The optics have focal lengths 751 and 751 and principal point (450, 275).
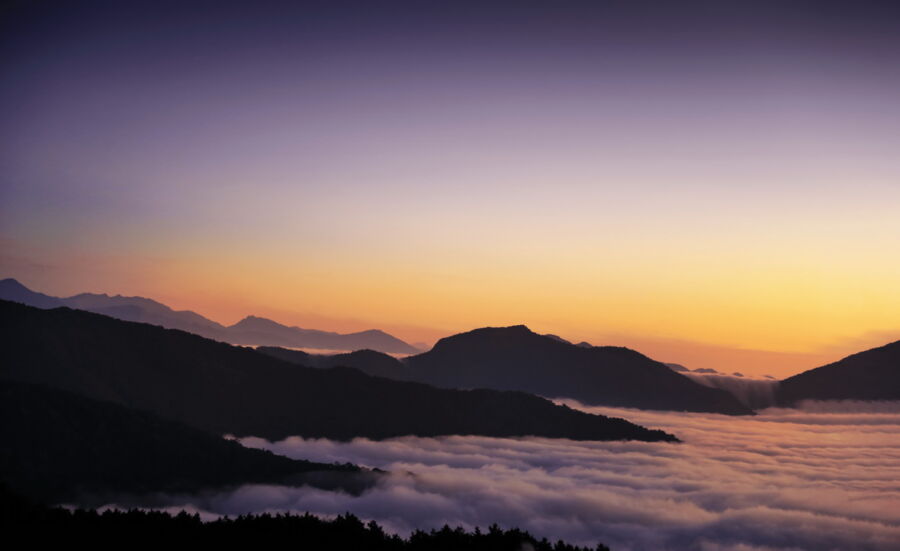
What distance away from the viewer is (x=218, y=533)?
109125 millimetres

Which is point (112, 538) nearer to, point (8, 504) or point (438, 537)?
point (8, 504)

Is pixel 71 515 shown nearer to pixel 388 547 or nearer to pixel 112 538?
pixel 112 538

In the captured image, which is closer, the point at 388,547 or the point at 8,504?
the point at 388,547

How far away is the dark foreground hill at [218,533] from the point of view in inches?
4122

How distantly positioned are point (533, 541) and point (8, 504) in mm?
80852

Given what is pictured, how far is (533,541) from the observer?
375 feet

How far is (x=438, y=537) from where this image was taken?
366ft

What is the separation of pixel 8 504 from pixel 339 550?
5307 cm

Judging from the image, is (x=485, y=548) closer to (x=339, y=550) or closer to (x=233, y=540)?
(x=339, y=550)

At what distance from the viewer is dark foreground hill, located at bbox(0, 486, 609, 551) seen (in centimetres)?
10469

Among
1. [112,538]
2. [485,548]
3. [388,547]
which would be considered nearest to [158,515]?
[112,538]

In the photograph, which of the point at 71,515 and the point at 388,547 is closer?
the point at 388,547

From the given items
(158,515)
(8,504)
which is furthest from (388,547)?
(8,504)

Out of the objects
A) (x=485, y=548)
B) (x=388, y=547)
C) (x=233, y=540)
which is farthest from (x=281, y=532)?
(x=485, y=548)
